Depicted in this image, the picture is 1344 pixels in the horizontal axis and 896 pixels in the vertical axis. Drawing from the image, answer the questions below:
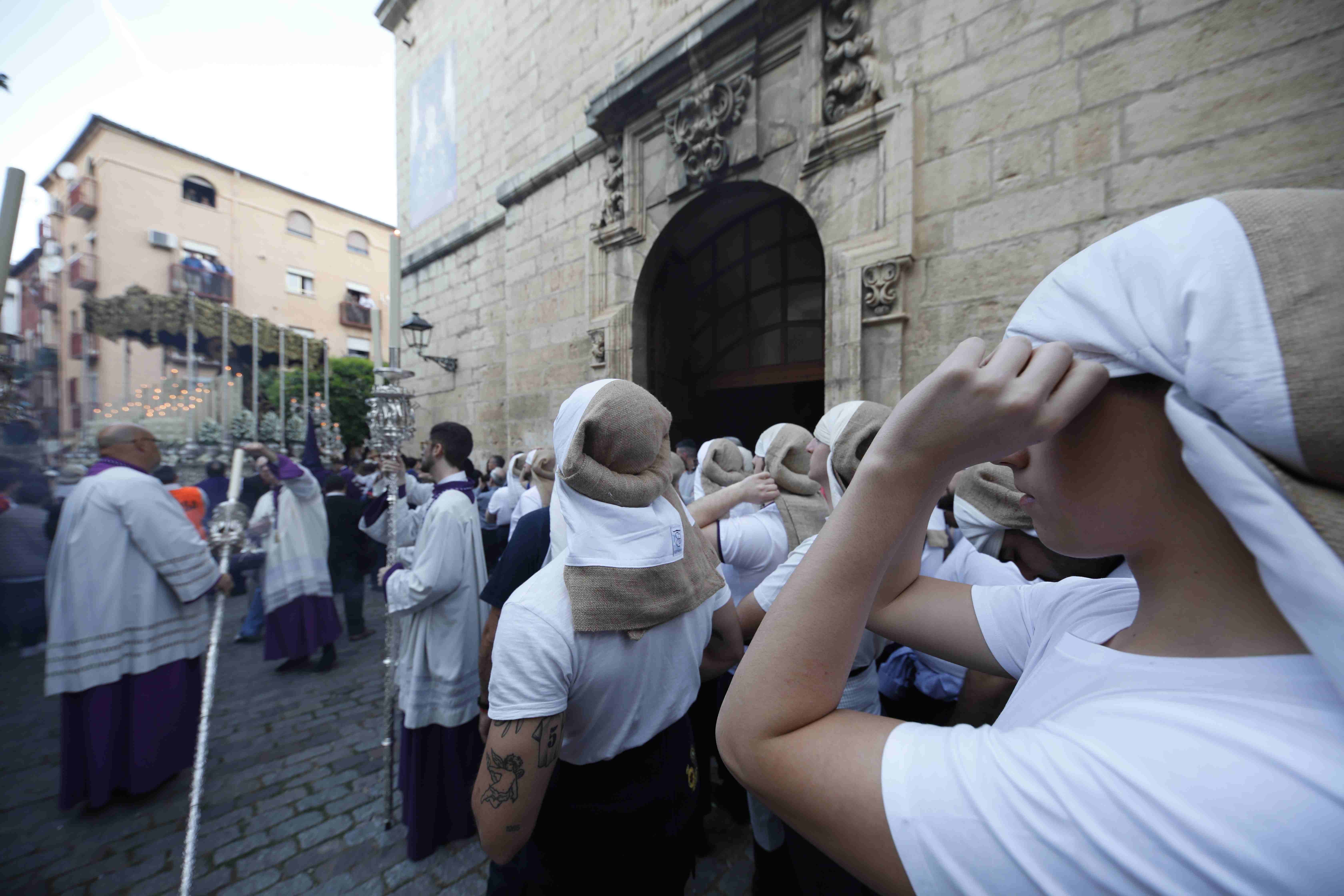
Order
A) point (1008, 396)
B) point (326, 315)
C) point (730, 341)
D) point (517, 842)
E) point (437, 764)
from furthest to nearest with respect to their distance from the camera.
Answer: point (326, 315) → point (730, 341) → point (437, 764) → point (517, 842) → point (1008, 396)

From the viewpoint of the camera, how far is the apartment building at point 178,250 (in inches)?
92.7

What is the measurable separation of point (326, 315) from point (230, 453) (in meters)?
22.7

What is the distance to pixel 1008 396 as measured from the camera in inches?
23.5

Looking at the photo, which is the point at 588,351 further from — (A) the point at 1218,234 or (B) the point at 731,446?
(A) the point at 1218,234

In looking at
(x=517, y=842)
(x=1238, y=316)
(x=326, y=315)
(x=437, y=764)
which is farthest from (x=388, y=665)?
(x=326, y=315)

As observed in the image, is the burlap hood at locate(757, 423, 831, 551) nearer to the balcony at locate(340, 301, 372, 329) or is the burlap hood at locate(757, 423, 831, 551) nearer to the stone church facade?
the stone church facade

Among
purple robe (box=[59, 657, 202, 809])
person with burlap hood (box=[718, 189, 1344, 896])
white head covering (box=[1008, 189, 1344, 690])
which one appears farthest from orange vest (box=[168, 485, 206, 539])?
white head covering (box=[1008, 189, 1344, 690])

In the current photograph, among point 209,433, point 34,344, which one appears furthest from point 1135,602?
point 209,433

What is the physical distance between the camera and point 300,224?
70.0 ft

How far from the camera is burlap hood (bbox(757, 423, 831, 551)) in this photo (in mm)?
2453

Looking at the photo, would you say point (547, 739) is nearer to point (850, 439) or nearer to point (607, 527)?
point (607, 527)

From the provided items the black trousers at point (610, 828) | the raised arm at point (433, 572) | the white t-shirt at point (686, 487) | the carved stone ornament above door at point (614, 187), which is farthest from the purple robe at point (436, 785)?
the carved stone ornament above door at point (614, 187)

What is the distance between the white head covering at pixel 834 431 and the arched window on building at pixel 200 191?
21.9 metres

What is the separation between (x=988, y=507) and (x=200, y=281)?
14119mm
